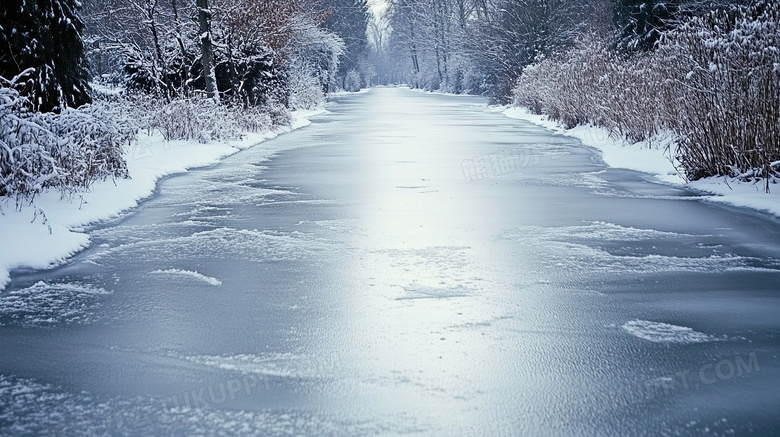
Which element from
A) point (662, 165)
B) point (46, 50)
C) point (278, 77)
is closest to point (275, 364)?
point (46, 50)

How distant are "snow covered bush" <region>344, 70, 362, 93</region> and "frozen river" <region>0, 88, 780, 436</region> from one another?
8047 centimetres

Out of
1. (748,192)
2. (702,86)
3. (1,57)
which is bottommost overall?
(748,192)

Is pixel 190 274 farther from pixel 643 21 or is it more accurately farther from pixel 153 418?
pixel 643 21

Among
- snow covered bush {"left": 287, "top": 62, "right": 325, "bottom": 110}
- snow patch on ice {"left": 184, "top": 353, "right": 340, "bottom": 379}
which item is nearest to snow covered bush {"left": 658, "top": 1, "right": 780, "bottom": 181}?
snow patch on ice {"left": 184, "top": 353, "right": 340, "bottom": 379}

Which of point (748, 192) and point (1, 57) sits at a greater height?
point (1, 57)

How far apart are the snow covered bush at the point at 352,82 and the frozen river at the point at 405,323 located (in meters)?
80.5

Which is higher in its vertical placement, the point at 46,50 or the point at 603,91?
the point at 46,50

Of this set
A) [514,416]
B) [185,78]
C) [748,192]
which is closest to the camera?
[514,416]

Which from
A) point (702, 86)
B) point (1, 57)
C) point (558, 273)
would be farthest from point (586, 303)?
point (1, 57)

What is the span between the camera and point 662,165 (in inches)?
520

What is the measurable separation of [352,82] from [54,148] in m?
82.8

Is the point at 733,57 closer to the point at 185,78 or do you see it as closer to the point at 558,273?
the point at 558,273

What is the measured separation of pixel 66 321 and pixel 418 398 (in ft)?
8.30

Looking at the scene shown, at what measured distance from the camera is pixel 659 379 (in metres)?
3.93
